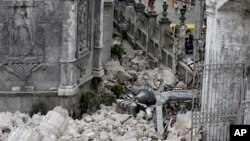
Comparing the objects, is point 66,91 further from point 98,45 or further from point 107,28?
point 107,28

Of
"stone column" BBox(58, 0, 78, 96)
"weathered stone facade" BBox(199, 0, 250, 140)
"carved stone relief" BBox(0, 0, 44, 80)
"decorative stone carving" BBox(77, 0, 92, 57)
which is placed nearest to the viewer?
"weathered stone facade" BBox(199, 0, 250, 140)

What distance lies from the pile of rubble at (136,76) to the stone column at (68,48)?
235cm

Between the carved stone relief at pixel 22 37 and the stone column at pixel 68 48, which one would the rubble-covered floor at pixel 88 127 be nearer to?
the stone column at pixel 68 48

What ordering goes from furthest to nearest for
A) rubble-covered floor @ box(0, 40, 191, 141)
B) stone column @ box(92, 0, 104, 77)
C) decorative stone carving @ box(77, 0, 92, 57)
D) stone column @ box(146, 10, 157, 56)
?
stone column @ box(146, 10, 157, 56), stone column @ box(92, 0, 104, 77), decorative stone carving @ box(77, 0, 92, 57), rubble-covered floor @ box(0, 40, 191, 141)

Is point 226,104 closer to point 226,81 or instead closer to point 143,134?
point 226,81

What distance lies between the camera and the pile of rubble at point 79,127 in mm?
13969

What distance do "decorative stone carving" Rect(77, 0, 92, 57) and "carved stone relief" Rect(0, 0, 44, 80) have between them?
3.71ft

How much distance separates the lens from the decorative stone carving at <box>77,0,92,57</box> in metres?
16.5

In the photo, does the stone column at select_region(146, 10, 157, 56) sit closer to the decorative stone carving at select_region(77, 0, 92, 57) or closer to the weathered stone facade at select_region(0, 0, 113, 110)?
the decorative stone carving at select_region(77, 0, 92, 57)

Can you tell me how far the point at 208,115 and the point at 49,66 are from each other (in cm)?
455

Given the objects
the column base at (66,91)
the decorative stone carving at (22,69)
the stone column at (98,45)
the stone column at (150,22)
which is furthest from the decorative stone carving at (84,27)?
the stone column at (150,22)

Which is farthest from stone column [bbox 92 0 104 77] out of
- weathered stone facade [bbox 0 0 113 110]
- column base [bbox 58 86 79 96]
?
column base [bbox 58 86 79 96]

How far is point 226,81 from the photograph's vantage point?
46.5 feet

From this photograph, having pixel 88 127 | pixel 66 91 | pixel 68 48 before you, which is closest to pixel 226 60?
pixel 88 127
